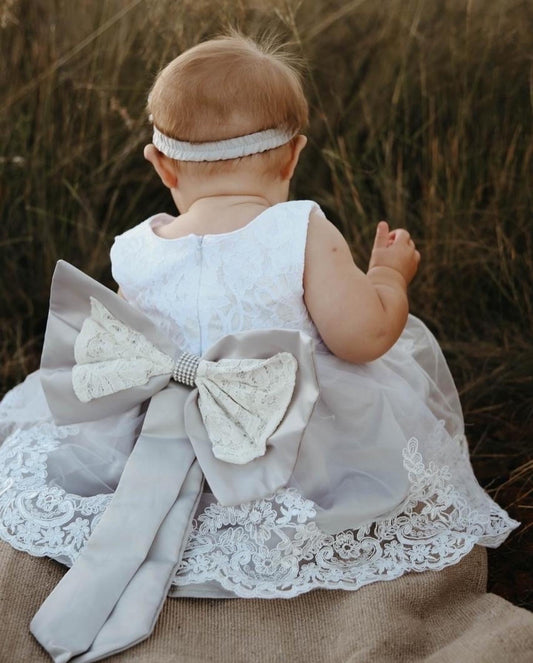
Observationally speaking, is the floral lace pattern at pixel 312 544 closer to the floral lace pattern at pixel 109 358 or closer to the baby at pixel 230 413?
the baby at pixel 230 413

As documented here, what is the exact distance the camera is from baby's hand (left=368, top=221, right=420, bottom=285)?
1.93 meters

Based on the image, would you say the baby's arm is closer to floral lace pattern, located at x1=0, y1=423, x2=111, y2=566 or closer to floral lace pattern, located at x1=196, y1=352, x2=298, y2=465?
floral lace pattern, located at x1=196, y1=352, x2=298, y2=465

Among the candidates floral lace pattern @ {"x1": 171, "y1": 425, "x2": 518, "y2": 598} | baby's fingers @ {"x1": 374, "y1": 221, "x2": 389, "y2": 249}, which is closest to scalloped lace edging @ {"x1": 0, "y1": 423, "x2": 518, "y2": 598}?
floral lace pattern @ {"x1": 171, "y1": 425, "x2": 518, "y2": 598}

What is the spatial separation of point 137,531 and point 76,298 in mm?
460

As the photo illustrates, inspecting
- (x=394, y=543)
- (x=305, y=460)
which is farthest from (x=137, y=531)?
(x=394, y=543)

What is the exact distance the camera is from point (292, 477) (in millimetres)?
1619

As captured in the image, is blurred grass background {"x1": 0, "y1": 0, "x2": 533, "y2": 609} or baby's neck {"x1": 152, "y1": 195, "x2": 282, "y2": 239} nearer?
baby's neck {"x1": 152, "y1": 195, "x2": 282, "y2": 239}

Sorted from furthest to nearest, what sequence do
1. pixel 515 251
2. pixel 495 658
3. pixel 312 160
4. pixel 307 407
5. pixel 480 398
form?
1. pixel 312 160
2. pixel 515 251
3. pixel 480 398
4. pixel 307 407
5. pixel 495 658

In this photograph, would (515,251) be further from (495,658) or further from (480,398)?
(495,658)

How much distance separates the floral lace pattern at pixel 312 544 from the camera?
5.04 feet

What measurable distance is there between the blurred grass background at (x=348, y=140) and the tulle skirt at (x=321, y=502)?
79 cm

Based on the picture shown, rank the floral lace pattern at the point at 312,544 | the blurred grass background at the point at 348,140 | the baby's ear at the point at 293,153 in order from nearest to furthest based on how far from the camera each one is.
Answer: the floral lace pattern at the point at 312,544
the baby's ear at the point at 293,153
the blurred grass background at the point at 348,140

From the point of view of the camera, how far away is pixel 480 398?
2.44 metres

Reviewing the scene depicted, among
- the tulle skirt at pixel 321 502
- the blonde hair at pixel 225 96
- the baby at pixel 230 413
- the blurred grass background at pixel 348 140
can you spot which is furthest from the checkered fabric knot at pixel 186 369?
the blurred grass background at pixel 348 140
